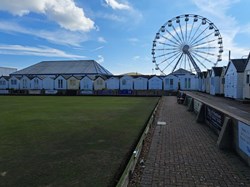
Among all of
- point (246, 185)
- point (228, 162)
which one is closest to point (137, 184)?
point (246, 185)

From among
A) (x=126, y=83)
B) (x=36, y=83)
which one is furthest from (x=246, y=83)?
(x=36, y=83)

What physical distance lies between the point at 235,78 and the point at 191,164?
1823 centimetres

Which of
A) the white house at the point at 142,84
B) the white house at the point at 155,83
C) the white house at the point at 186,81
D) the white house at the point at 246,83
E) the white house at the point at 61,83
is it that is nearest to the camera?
the white house at the point at 246,83

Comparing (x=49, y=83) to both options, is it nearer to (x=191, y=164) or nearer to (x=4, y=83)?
(x=4, y=83)

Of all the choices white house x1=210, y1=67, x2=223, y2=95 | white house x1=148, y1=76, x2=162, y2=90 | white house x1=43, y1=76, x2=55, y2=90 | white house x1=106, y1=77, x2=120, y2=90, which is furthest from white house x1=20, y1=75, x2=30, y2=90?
white house x1=210, y1=67, x2=223, y2=95

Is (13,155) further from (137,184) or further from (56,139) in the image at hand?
(137,184)

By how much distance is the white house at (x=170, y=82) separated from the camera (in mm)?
39519

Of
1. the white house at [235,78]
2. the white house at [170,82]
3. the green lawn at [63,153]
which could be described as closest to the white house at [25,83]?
the white house at [170,82]

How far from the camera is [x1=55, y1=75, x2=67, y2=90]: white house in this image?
4447 cm

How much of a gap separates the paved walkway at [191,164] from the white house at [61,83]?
126 ft

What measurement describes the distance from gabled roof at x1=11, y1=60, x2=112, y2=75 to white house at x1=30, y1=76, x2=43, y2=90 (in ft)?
39.3

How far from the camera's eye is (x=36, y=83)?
4631 cm

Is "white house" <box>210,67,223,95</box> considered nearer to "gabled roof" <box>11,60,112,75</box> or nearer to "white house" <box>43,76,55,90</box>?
"white house" <box>43,76,55,90</box>

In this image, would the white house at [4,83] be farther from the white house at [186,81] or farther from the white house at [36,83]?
the white house at [186,81]
